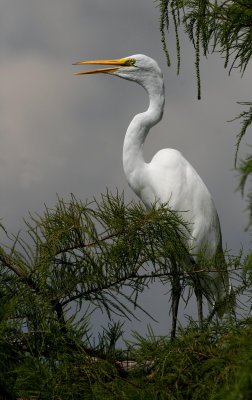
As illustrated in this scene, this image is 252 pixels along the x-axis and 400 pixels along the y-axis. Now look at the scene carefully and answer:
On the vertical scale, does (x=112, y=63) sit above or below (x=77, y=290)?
above

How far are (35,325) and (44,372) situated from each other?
0.66 ft

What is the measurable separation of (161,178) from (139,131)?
0.24 meters

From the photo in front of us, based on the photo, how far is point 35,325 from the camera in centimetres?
184

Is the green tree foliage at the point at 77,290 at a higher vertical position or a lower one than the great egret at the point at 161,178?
lower

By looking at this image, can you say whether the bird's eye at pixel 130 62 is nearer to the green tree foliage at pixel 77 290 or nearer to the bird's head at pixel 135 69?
the bird's head at pixel 135 69

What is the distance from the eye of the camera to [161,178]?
8.77 ft

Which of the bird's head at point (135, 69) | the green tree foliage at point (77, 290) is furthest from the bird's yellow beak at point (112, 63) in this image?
the green tree foliage at point (77, 290)

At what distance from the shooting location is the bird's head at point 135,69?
2703 millimetres

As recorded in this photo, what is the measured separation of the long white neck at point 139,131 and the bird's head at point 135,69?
51 millimetres

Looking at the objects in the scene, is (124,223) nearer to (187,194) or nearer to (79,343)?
(79,343)

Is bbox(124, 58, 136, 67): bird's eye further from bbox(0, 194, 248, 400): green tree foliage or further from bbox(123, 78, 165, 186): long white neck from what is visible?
bbox(0, 194, 248, 400): green tree foliage

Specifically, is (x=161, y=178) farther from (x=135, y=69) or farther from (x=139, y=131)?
(x=135, y=69)

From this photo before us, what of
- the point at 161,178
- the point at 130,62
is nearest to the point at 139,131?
the point at 161,178

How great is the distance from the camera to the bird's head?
8.87 feet
